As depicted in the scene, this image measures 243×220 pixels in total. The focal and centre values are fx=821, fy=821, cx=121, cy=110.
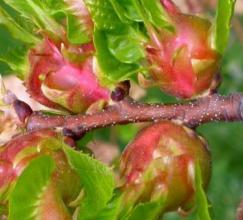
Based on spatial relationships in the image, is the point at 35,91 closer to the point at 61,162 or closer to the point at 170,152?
the point at 61,162

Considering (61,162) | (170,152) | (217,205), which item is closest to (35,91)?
(61,162)

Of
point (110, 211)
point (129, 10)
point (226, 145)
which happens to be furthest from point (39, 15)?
point (226, 145)

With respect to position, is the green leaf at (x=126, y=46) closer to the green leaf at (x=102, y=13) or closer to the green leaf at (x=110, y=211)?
the green leaf at (x=102, y=13)

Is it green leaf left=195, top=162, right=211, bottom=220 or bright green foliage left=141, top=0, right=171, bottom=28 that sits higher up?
bright green foliage left=141, top=0, right=171, bottom=28

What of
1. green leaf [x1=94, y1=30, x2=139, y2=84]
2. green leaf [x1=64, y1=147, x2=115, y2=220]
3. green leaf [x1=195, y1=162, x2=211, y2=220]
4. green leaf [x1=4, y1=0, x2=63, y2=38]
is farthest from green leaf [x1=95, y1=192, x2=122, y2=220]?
green leaf [x1=4, y1=0, x2=63, y2=38]

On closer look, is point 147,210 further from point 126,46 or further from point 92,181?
point 126,46

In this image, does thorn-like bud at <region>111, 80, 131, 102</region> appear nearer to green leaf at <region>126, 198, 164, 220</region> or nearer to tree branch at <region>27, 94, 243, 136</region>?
tree branch at <region>27, 94, 243, 136</region>
